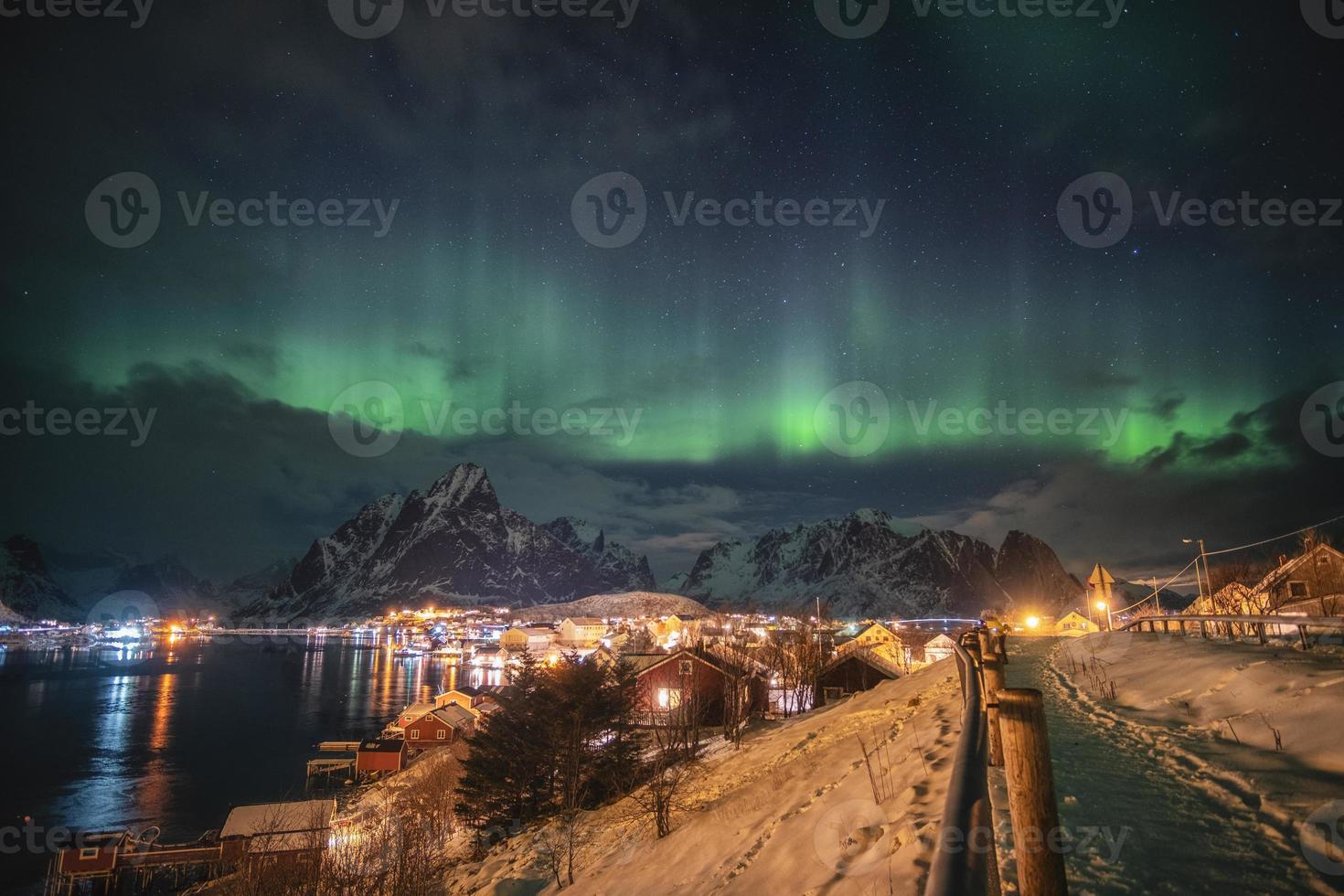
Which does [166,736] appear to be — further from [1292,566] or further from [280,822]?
[1292,566]

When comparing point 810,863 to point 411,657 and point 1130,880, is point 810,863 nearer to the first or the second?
point 1130,880

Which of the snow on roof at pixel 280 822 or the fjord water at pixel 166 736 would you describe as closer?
the snow on roof at pixel 280 822

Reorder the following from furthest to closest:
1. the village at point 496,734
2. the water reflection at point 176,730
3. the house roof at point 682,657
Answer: the water reflection at point 176,730, the house roof at point 682,657, the village at point 496,734

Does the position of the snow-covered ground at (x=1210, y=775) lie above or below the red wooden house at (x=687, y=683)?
above

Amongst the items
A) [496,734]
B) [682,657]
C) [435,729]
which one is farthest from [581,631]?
[496,734]

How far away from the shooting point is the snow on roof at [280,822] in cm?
3475

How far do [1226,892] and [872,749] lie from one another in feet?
30.3

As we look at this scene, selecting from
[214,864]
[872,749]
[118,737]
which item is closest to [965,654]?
[872,749]

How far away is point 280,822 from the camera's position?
3697 cm

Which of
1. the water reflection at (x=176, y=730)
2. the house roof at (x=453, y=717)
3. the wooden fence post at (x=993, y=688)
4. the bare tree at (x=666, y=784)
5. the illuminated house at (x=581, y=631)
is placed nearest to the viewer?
the wooden fence post at (x=993, y=688)

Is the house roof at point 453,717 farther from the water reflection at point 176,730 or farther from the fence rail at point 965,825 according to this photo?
the fence rail at point 965,825
